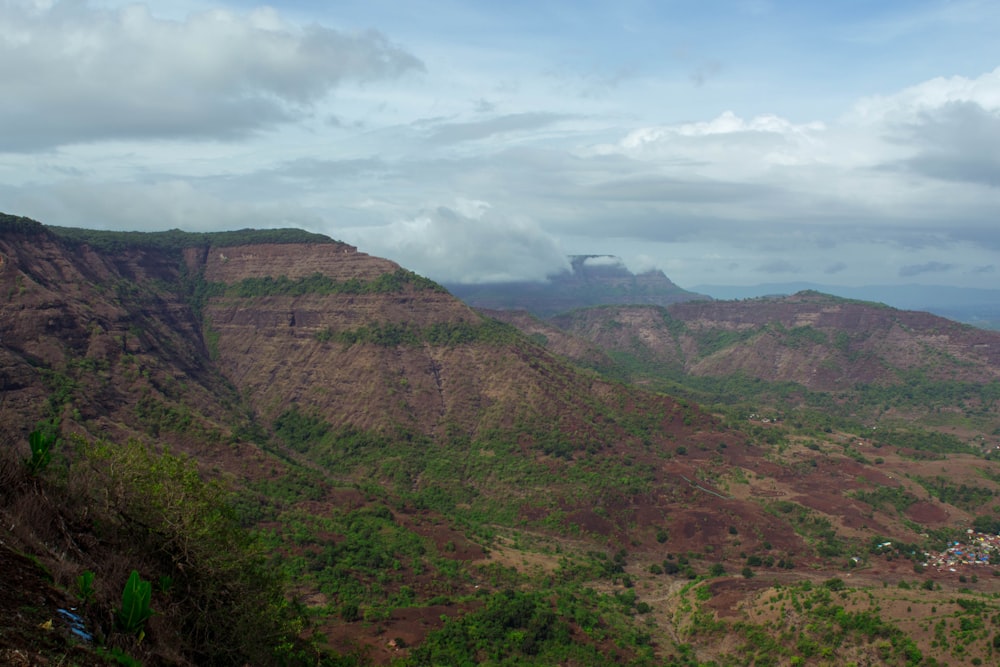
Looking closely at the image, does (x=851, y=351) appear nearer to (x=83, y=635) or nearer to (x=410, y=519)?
(x=410, y=519)

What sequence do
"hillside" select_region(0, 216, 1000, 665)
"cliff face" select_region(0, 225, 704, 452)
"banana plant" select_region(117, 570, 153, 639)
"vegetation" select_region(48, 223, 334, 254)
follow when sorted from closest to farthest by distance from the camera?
"banana plant" select_region(117, 570, 153, 639) < "hillside" select_region(0, 216, 1000, 665) < "cliff face" select_region(0, 225, 704, 452) < "vegetation" select_region(48, 223, 334, 254)

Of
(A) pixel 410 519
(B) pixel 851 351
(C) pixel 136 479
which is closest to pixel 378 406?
(A) pixel 410 519

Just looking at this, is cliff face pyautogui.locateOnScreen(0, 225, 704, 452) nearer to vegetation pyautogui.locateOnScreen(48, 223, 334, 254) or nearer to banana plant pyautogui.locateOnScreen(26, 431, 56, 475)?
vegetation pyautogui.locateOnScreen(48, 223, 334, 254)

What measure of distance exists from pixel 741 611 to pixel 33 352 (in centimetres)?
6978

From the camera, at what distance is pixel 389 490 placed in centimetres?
7806

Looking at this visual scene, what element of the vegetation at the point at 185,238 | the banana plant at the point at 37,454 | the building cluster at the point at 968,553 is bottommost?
the building cluster at the point at 968,553

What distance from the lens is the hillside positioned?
2075 cm

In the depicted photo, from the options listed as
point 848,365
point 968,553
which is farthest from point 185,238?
point 848,365

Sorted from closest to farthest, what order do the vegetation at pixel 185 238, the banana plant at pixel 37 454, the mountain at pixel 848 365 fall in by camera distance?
the banana plant at pixel 37 454, the vegetation at pixel 185 238, the mountain at pixel 848 365

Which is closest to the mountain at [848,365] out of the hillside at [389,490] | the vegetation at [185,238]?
the hillside at [389,490]

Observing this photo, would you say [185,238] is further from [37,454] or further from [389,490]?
[37,454]

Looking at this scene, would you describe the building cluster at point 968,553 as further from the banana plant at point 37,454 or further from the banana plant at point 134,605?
the banana plant at point 37,454

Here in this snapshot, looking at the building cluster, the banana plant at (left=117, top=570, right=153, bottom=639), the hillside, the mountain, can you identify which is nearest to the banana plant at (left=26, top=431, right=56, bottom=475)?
the hillside

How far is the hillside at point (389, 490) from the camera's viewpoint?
20.8m
